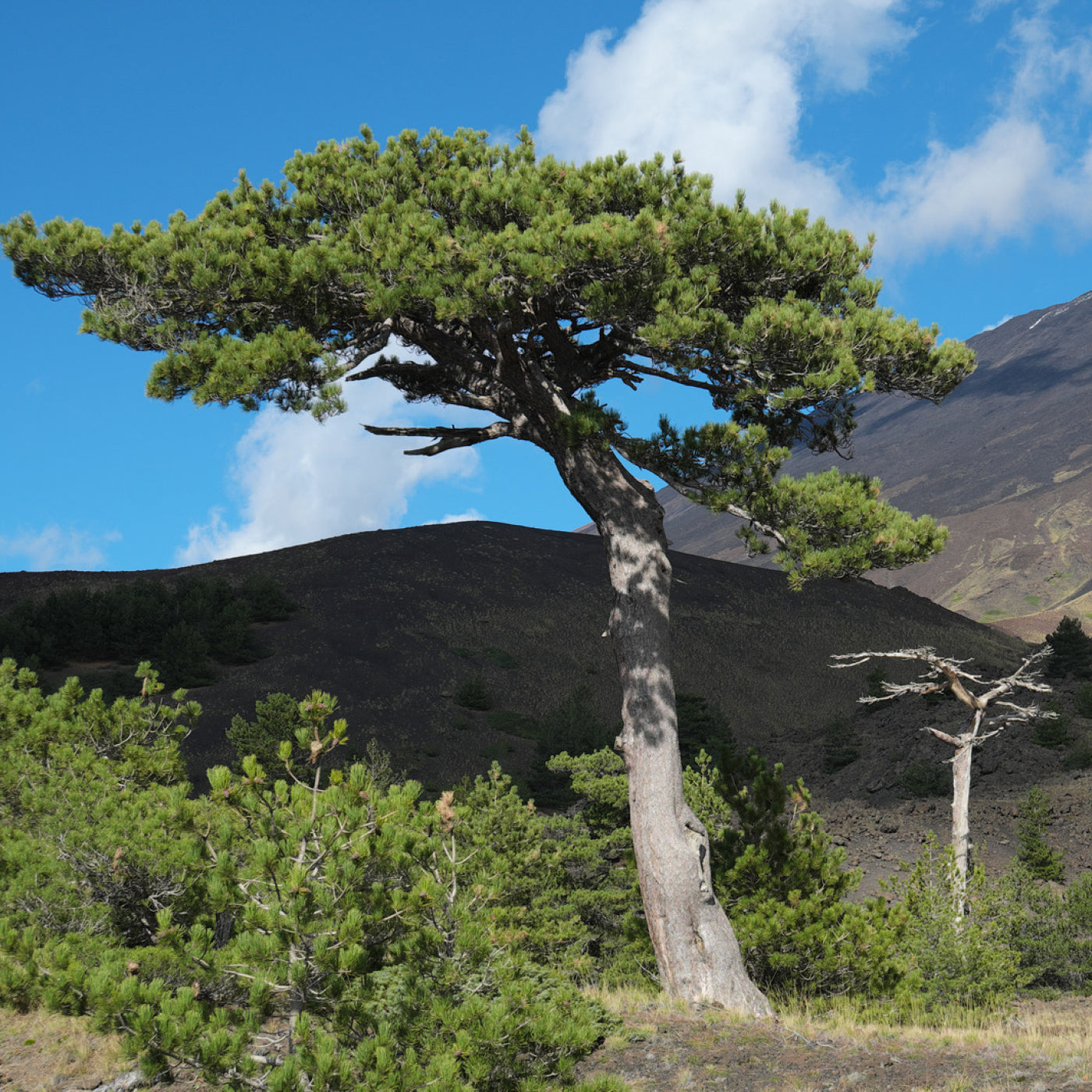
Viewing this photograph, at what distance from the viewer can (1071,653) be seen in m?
30.0

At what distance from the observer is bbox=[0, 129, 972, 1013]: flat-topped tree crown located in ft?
25.8

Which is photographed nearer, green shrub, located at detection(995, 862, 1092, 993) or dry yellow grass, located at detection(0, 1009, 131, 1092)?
dry yellow grass, located at detection(0, 1009, 131, 1092)

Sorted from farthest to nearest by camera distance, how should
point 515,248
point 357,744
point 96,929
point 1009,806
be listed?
point 357,744 → point 1009,806 → point 515,248 → point 96,929

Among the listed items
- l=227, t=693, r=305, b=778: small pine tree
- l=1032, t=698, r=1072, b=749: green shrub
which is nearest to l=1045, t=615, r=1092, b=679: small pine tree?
l=1032, t=698, r=1072, b=749: green shrub

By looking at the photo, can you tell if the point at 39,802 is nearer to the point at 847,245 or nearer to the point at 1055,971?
the point at 847,245

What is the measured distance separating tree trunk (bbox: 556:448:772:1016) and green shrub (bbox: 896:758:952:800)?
57.3 feet

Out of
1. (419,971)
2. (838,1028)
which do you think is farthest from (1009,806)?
(419,971)

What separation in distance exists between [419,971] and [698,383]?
662 centimetres

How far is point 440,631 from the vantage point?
40344mm

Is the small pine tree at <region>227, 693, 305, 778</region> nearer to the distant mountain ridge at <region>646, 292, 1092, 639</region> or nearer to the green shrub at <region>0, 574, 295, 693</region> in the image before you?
the green shrub at <region>0, 574, 295, 693</region>

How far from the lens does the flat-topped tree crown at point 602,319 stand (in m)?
7.86

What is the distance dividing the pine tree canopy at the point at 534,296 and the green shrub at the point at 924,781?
16.8 meters

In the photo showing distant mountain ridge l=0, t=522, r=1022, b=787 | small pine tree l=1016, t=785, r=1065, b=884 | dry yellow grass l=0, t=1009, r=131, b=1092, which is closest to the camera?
dry yellow grass l=0, t=1009, r=131, b=1092

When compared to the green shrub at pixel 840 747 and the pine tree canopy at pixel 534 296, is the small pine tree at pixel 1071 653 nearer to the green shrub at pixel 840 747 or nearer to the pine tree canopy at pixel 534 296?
the green shrub at pixel 840 747
